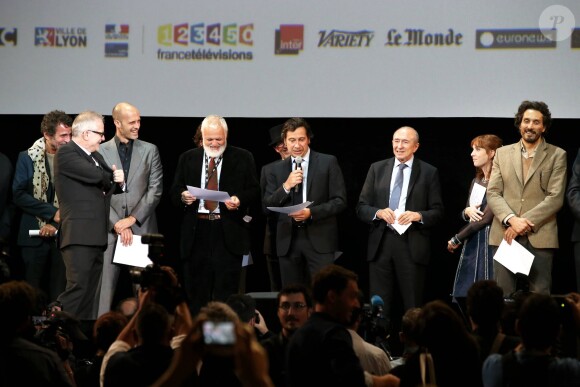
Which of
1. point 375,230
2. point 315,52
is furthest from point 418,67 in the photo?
point 375,230

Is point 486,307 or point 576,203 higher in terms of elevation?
point 576,203

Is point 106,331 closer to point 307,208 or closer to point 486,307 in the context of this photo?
point 486,307

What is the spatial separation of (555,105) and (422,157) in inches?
51.3

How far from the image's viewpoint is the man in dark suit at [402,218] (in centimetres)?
A: 741

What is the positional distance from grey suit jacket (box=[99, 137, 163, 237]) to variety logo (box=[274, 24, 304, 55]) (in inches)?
54.3

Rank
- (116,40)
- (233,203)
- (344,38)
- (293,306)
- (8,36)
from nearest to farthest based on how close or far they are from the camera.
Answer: (293,306), (233,203), (344,38), (116,40), (8,36)

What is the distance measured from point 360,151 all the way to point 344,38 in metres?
1.12

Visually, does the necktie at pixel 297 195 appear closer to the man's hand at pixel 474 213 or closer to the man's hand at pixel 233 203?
the man's hand at pixel 233 203

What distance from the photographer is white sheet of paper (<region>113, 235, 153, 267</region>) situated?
7.36m

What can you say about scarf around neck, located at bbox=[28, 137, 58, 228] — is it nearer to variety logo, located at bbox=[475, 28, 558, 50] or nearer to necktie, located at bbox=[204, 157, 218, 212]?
necktie, located at bbox=[204, 157, 218, 212]

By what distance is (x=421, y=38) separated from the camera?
25.8 feet

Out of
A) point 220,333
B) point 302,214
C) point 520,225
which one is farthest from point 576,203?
point 220,333

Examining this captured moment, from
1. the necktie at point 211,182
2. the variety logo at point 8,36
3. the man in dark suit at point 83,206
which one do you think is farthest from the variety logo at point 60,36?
the necktie at point 211,182

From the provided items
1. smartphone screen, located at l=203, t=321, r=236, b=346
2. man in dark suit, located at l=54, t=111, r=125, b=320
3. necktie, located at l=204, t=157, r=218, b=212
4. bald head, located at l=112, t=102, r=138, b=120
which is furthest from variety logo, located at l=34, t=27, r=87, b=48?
smartphone screen, located at l=203, t=321, r=236, b=346
